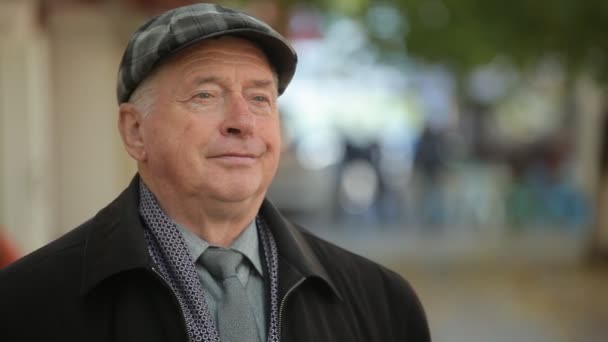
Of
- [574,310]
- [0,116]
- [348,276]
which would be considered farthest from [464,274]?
[348,276]

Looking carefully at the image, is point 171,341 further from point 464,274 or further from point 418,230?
point 418,230

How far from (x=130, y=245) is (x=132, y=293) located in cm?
10

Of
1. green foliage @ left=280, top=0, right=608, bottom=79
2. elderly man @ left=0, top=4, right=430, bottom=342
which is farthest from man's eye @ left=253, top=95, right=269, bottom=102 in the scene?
green foliage @ left=280, top=0, right=608, bottom=79

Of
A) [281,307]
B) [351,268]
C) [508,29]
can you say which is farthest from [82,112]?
[281,307]

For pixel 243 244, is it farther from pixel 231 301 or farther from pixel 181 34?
pixel 181 34

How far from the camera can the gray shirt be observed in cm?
225

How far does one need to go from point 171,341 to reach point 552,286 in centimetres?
1099

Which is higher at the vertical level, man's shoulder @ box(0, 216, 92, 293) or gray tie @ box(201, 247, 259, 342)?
man's shoulder @ box(0, 216, 92, 293)

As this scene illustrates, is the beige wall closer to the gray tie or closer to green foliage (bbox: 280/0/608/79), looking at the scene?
green foliage (bbox: 280/0/608/79)

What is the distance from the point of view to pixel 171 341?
2131 millimetres

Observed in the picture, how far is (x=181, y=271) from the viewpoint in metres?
2.19

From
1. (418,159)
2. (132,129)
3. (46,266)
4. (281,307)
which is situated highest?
(132,129)

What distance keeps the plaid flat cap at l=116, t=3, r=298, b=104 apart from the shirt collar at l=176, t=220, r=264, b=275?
343 millimetres

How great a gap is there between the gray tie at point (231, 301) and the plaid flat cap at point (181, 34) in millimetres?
409
